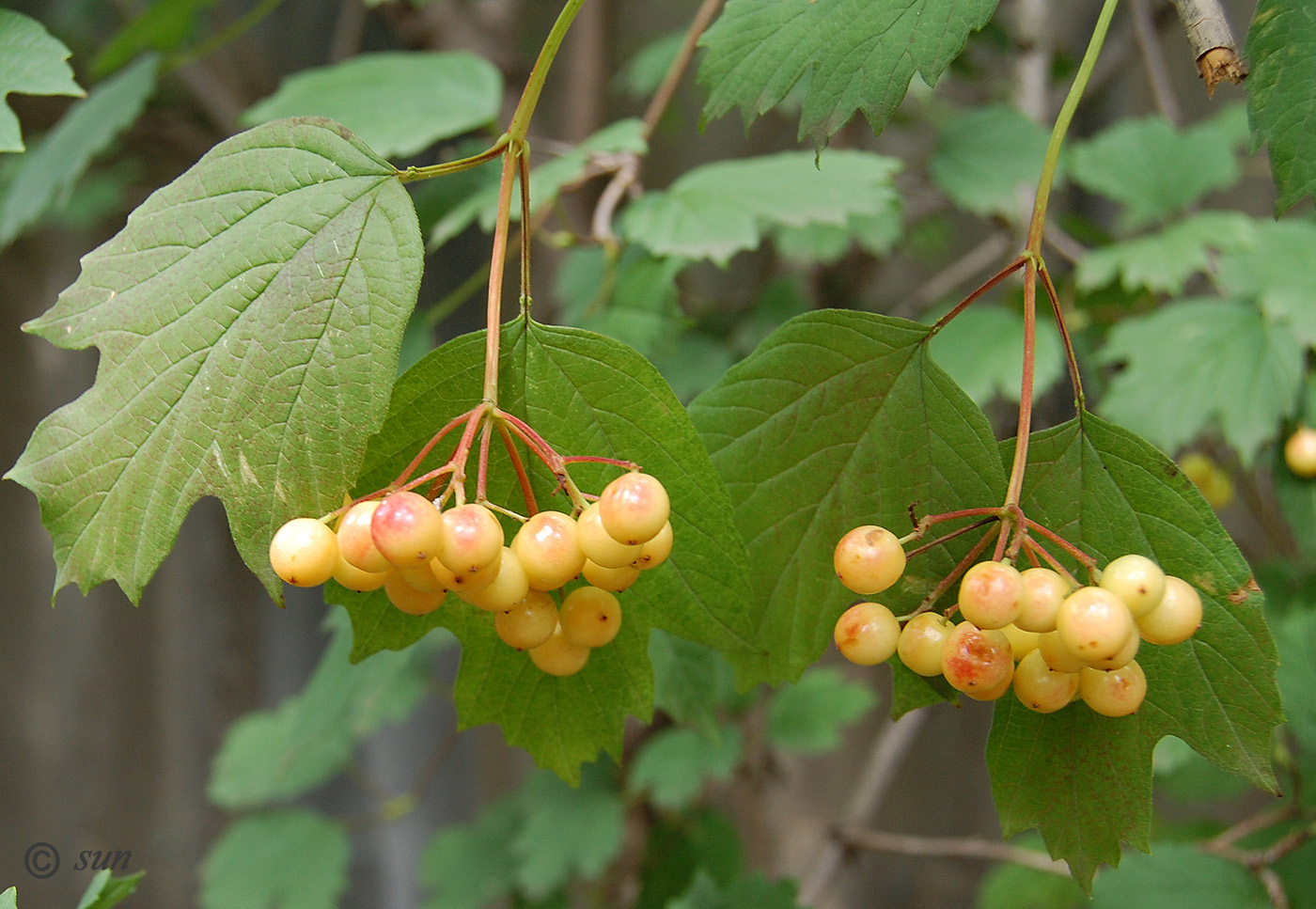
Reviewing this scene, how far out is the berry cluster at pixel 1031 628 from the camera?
25 cm

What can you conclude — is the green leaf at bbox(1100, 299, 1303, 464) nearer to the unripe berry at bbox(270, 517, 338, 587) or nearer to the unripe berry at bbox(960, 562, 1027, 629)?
the unripe berry at bbox(960, 562, 1027, 629)

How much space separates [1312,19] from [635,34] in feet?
4.07

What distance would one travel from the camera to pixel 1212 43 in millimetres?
264

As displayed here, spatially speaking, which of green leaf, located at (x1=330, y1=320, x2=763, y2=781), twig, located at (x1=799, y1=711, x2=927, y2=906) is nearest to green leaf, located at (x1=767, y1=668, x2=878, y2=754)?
twig, located at (x1=799, y1=711, x2=927, y2=906)

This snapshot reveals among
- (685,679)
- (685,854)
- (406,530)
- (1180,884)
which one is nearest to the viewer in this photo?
(406,530)

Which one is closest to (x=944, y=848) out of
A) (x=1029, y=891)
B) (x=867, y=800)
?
(x=867, y=800)

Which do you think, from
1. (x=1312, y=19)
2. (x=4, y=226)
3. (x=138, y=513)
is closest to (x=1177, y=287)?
(x=1312, y=19)

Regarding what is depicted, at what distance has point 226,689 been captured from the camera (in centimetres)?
133

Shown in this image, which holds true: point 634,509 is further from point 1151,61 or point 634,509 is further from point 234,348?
point 1151,61

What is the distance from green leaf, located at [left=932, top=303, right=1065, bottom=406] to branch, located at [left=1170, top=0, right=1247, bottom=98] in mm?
440

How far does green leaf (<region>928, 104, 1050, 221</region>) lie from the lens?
808 mm

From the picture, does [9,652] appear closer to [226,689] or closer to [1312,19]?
[226,689]

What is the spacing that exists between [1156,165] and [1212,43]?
28.5 inches
